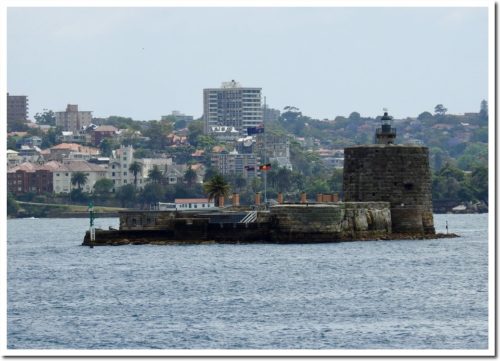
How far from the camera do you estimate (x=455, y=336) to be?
5019cm

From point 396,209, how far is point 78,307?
34.6m

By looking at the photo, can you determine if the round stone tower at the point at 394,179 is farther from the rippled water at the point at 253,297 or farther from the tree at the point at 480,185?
the tree at the point at 480,185

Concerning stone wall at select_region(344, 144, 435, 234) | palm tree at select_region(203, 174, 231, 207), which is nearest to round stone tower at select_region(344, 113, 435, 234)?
stone wall at select_region(344, 144, 435, 234)

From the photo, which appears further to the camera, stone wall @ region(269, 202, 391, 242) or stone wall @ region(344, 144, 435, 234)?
stone wall @ region(344, 144, 435, 234)

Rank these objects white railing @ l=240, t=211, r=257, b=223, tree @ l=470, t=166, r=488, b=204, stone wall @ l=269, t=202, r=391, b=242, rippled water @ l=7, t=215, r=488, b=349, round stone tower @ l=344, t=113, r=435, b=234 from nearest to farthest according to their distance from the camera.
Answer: rippled water @ l=7, t=215, r=488, b=349 → stone wall @ l=269, t=202, r=391, b=242 → white railing @ l=240, t=211, r=257, b=223 → round stone tower @ l=344, t=113, r=435, b=234 → tree @ l=470, t=166, r=488, b=204

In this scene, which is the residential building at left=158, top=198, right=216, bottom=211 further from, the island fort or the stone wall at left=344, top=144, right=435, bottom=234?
the stone wall at left=344, top=144, right=435, bottom=234

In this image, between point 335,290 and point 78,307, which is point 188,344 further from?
point 335,290

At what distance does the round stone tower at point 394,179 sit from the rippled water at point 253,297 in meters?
2.76

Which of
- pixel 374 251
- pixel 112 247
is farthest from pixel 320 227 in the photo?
pixel 112 247

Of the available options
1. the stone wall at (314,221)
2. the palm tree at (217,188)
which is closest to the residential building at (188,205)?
the palm tree at (217,188)

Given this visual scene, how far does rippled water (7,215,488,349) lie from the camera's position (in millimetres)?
50406

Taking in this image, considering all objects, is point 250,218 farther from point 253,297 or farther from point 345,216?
point 253,297

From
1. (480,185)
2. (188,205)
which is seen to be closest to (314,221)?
(188,205)

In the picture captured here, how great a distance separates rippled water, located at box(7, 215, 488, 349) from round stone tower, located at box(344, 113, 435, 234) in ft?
9.05
